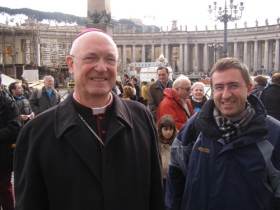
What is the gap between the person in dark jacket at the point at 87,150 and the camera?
1933 mm

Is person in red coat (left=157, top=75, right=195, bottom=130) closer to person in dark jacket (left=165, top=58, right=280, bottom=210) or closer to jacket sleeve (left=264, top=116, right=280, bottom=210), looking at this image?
person in dark jacket (left=165, top=58, right=280, bottom=210)

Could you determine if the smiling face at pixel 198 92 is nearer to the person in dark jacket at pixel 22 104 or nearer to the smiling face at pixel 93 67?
the person in dark jacket at pixel 22 104

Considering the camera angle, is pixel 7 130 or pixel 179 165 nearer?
pixel 179 165

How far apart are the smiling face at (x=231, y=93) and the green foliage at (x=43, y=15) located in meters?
97.7

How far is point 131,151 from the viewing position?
6.84ft

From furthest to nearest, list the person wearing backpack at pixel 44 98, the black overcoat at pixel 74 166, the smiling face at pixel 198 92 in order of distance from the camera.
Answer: the person wearing backpack at pixel 44 98
the smiling face at pixel 198 92
the black overcoat at pixel 74 166

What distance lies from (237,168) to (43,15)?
112 metres

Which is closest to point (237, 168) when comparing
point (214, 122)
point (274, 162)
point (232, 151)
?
point (232, 151)

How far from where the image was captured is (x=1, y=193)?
15.3 feet

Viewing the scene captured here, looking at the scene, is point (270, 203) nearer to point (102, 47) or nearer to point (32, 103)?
point (102, 47)

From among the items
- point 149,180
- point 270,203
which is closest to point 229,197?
point 270,203

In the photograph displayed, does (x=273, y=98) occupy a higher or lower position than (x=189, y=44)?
lower

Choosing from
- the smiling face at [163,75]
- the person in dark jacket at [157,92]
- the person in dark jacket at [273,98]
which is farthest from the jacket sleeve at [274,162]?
the smiling face at [163,75]

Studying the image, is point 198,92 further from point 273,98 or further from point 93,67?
point 93,67
